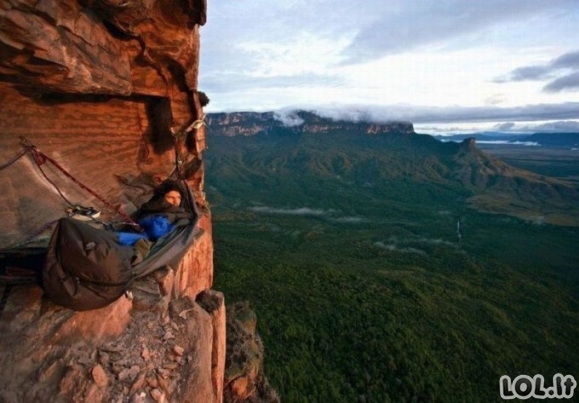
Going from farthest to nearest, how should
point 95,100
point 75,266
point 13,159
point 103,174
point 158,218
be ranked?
1. point 95,100
2. point 103,174
3. point 158,218
4. point 13,159
5. point 75,266

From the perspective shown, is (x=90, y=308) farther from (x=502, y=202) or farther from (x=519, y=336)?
(x=502, y=202)

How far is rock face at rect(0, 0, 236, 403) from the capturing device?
5.35m

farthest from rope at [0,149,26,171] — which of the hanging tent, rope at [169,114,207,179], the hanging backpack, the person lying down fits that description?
rope at [169,114,207,179]

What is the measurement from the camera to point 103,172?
11.9m

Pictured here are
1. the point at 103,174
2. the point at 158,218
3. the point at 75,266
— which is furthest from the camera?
the point at 103,174

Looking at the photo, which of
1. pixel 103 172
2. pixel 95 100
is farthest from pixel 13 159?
pixel 95 100

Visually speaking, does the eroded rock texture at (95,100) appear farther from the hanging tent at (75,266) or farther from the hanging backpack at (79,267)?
the hanging backpack at (79,267)

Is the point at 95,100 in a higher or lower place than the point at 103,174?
higher

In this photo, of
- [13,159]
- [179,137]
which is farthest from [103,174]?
[179,137]

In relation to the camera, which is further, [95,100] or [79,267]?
[95,100]

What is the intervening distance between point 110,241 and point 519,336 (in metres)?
70.3

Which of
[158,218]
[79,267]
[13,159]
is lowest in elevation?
[158,218]

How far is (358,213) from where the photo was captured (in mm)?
163125

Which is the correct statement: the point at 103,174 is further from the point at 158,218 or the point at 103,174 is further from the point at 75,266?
the point at 75,266
